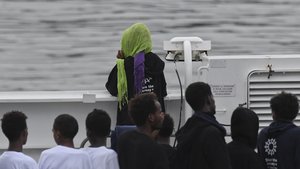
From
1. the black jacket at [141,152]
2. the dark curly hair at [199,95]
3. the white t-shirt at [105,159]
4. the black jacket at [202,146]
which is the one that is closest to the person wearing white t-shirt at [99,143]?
the white t-shirt at [105,159]

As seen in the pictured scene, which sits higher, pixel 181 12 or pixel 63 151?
pixel 181 12

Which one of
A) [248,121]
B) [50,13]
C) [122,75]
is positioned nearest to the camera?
[248,121]

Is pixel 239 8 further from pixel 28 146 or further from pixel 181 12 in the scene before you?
pixel 28 146

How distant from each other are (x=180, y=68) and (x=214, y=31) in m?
0.32

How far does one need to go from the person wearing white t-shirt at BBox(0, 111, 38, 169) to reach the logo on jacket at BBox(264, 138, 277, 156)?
3.38 ft

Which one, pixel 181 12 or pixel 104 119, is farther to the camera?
pixel 181 12

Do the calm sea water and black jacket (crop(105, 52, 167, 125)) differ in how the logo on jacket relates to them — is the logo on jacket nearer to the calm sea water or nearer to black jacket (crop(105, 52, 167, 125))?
black jacket (crop(105, 52, 167, 125))

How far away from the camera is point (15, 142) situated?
139 inches

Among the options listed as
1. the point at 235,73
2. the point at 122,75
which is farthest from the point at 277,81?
the point at 122,75

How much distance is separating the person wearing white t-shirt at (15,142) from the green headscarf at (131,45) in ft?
3.04

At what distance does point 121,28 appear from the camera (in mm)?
4703

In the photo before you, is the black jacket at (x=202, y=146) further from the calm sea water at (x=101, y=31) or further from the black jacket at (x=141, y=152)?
the calm sea water at (x=101, y=31)

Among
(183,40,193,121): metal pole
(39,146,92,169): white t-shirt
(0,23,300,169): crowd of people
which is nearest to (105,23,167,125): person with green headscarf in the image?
(183,40,193,121): metal pole

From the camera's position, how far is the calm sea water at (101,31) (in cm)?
462
